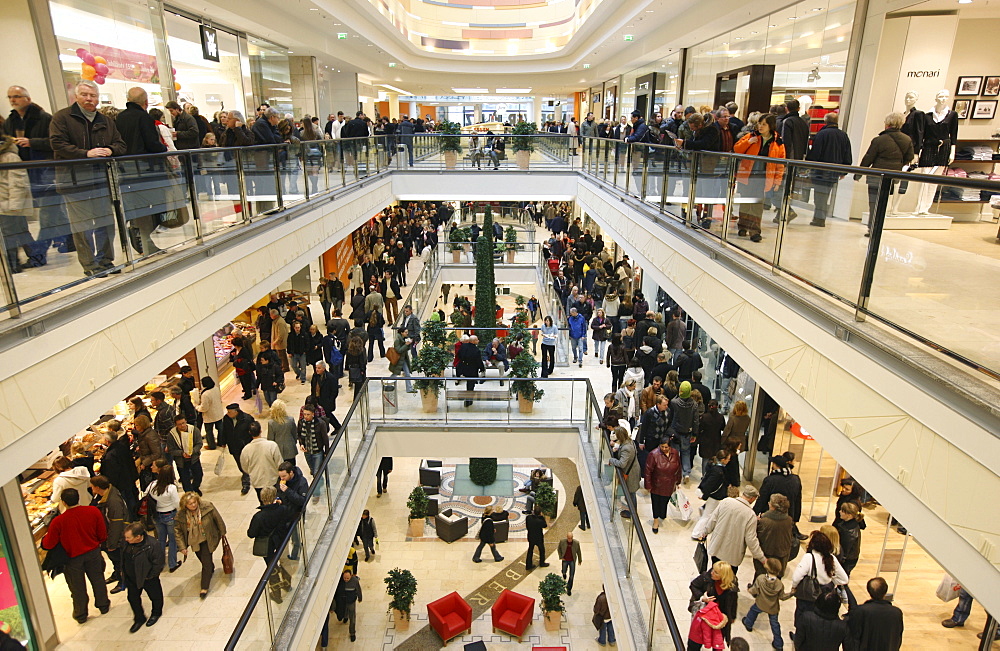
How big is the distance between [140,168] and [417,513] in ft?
33.0

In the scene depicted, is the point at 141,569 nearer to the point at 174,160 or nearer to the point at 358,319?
the point at 174,160

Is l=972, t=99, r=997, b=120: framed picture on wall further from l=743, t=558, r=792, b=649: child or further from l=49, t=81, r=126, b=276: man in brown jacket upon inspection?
l=49, t=81, r=126, b=276: man in brown jacket

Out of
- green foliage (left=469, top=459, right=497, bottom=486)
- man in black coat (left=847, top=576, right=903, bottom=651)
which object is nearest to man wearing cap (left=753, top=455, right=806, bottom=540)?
man in black coat (left=847, top=576, right=903, bottom=651)

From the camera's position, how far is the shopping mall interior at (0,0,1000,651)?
3.91 metres

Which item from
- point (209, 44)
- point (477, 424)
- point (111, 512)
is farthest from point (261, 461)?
point (209, 44)

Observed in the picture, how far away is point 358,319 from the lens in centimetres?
1245

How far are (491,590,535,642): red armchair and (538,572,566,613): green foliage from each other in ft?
0.83

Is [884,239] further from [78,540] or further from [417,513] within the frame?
[417,513]

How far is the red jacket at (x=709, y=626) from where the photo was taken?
5.12m

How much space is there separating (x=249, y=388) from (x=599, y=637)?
742cm

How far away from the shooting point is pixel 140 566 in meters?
6.00

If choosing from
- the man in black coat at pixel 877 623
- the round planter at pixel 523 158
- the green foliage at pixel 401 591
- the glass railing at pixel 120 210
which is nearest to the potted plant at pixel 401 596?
the green foliage at pixel 401 591

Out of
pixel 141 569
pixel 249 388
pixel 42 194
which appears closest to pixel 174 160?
pixel 42 194

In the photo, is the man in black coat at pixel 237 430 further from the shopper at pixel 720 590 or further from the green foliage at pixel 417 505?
the green foliage at pixel 417 505
